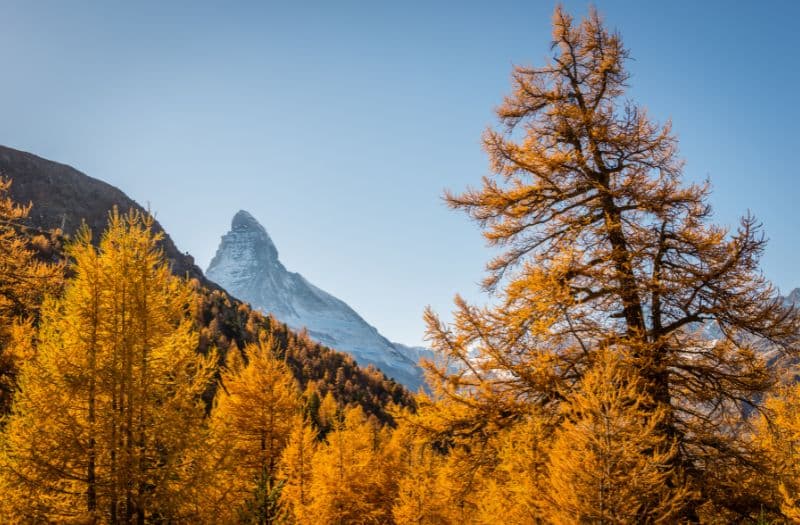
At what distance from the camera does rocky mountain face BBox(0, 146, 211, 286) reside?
106869mm

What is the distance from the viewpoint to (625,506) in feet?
20.6

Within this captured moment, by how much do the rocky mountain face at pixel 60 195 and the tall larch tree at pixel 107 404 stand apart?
107120 mm

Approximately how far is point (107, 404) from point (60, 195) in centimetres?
13781

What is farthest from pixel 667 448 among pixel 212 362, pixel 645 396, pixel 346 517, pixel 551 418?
pixel 346 517

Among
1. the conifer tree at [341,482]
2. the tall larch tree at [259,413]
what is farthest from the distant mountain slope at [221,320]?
the conifer tree at [341,482]

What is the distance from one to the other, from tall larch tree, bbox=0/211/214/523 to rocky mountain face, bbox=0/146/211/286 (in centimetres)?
10712

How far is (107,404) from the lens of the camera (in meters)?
7.14

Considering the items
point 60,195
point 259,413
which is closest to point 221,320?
point 259,413

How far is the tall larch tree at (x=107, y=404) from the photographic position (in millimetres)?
6672

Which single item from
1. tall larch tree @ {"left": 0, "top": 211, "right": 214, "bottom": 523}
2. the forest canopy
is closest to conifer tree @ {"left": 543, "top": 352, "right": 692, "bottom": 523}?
the forest canopy

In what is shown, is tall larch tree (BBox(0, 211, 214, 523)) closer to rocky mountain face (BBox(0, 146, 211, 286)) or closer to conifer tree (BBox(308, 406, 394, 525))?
conifer tree (BBox(308, 406, 394, 525))

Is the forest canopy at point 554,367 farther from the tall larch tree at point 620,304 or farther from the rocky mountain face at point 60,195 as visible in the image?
the rocky mountain face at point 60,195

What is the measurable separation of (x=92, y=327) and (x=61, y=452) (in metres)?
1.80

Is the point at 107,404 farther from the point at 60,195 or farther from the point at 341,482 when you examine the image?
the point at 60,195
